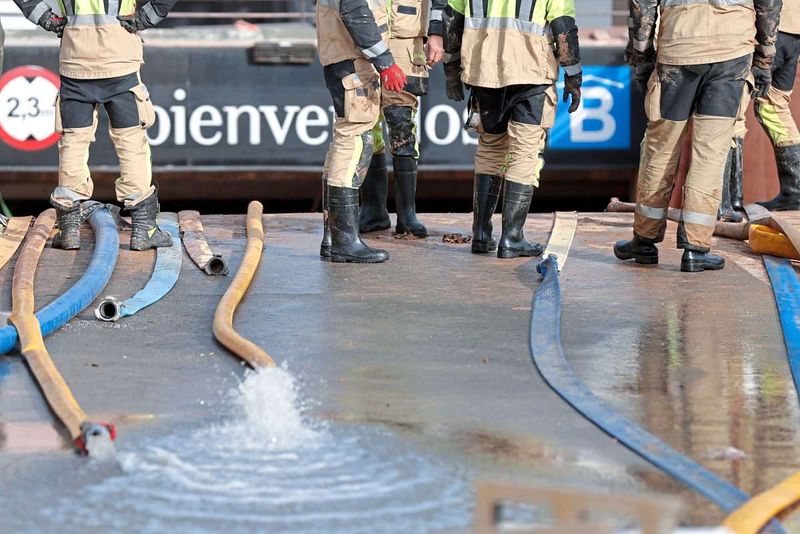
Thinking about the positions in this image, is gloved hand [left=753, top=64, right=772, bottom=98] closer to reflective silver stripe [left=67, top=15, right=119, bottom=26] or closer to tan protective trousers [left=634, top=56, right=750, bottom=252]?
tan protective trousers [left=634, top=56, right=750, bottom=252]

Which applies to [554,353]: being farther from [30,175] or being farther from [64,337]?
[30,175]

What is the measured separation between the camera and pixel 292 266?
25.1 feet

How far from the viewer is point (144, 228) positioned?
8.05 m

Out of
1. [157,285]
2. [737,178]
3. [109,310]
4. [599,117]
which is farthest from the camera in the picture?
[599,117]

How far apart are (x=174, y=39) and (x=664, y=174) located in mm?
5482

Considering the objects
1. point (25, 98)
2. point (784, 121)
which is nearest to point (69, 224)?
point (25, 98)

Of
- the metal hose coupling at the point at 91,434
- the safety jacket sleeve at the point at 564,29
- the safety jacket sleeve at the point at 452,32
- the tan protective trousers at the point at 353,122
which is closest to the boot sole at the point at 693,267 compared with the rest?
the safety jacket sleeve at the point at 564,29

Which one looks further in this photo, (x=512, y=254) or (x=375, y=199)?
(x=375, y=199)

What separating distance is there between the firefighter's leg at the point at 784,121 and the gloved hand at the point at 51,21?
4925mm

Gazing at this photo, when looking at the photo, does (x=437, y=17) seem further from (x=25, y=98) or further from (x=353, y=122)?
(x=25, y=98)

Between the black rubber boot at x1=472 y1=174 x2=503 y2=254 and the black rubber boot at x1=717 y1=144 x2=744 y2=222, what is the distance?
76.1 inches

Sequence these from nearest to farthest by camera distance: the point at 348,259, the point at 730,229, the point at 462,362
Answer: the point at 462,362, the point at 348,259, the point at 730,229

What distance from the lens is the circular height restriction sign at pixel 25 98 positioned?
1105cm

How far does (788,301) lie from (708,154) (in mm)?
1124
